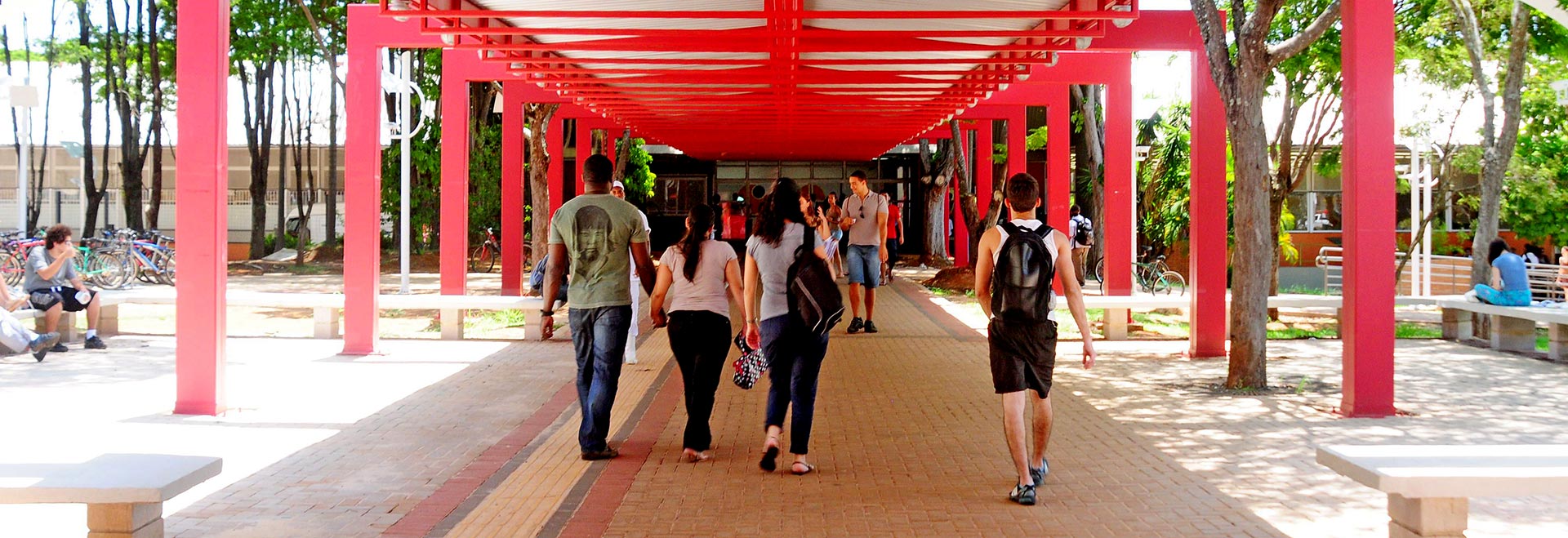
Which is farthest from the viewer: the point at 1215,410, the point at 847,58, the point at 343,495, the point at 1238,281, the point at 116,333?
the point at 116,333

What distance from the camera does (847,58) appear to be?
426 inches

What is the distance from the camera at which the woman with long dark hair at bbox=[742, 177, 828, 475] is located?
6516 millimetres

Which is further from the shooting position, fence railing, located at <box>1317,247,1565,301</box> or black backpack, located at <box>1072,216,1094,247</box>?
fence railing, located at <box>1317,247,1565,301</box>

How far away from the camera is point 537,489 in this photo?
240 inches

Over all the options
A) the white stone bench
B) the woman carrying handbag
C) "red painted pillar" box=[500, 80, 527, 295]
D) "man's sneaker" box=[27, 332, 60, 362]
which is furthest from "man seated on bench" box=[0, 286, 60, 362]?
the woman carrying handbag

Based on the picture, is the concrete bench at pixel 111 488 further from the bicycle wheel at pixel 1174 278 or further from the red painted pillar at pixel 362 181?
the bicycle wheel at pixel 1174 278

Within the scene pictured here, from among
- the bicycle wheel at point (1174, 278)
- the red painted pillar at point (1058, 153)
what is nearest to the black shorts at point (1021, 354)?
the red painted pillar at point (1058, 153)

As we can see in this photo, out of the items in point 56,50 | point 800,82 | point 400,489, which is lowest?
point 400,489

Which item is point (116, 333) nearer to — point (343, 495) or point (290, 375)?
point (290, 375)

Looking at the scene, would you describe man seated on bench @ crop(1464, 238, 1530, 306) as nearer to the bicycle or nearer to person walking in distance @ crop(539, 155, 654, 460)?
person walking in distance @ crop(539, 155, 654, 460)

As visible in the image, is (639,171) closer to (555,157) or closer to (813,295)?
(555,157)

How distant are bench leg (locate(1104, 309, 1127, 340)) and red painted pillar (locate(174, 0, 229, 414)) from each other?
890 cm

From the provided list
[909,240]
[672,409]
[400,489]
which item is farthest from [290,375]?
[909,240]

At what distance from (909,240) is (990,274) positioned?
3295cm
